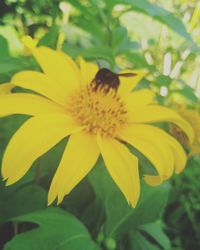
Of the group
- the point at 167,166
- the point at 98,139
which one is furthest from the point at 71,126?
the point at 167,166

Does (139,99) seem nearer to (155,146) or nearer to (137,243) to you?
(155,146)

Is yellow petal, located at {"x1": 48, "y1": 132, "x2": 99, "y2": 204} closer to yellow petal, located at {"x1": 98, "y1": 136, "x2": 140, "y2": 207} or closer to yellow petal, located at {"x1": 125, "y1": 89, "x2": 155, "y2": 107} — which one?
yellow petal, located at {"x1": 98, "y1": 136, "x2": 140, "y2": 207}

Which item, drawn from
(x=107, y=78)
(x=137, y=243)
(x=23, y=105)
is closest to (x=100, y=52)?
(x=107, y=78)

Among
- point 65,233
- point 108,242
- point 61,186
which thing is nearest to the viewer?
point 61,186

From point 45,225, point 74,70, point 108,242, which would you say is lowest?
point 108,242

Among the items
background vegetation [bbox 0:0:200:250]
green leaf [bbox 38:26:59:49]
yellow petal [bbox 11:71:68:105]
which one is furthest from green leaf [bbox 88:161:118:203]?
green leaf [bbox 38:26:59:49]

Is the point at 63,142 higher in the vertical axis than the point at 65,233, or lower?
higher

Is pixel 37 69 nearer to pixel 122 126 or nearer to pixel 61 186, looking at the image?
pixel 122 126
